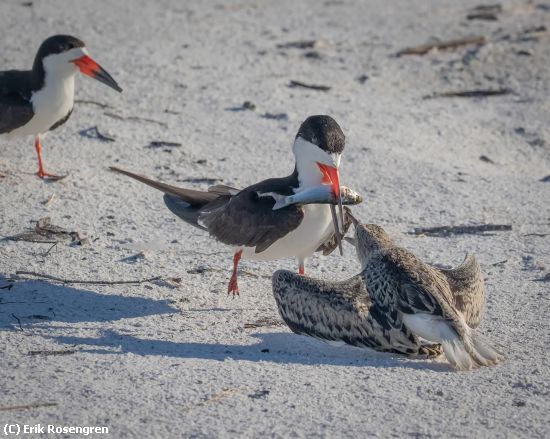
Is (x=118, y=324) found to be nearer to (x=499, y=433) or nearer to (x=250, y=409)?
(x=250, y=409)

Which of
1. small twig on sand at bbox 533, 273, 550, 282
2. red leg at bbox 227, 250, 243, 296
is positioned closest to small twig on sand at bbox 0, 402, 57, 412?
red leg at bbox 227, 250, 243, 296

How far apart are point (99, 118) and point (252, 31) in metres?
3.14

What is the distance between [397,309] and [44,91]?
3.99m

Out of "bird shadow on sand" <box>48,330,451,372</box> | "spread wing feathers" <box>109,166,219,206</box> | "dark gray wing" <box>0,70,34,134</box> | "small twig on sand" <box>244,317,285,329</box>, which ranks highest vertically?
"dark gray wing" <box>0,70,34,134</box>

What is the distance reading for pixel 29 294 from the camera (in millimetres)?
6332

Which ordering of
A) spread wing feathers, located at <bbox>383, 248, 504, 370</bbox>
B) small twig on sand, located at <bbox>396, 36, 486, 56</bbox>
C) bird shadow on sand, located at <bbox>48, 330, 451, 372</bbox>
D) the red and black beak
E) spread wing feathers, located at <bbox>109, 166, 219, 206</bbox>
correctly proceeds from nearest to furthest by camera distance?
1. spread wing feathers, located at <bbox>383, 248, 504, 370</bbox>
2. bird shadow on sand, located at <bbox>48, 330, 451, 372</bbox>
3. spread wing feathers, located at <bbox>109, 166, 219, 206</bbox>
4. the red and black beak
5. small twig on sand, located at <bbox>396, 36, 486, 56</bbox>

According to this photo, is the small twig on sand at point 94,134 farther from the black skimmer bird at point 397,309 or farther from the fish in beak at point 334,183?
the black skimmer bird at point 397,309

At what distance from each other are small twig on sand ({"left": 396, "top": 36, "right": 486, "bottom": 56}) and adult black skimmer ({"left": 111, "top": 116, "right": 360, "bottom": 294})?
5.05 m

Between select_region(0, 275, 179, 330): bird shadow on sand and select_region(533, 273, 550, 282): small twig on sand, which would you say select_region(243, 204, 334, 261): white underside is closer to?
select_region(0, 275, 179, 330): bird shadow on sand

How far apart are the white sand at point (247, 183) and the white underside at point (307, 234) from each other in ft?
1.27

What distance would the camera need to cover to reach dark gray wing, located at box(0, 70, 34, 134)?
323 inches

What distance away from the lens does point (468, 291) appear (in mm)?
5957

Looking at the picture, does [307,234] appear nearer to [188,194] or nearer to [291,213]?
[291,213]

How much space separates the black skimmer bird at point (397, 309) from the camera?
5.56 meters
